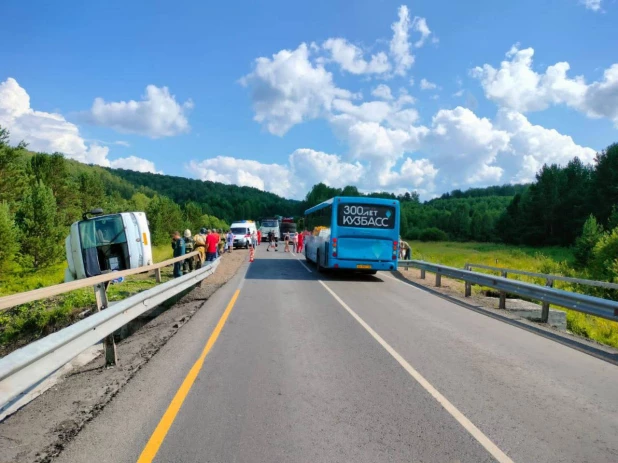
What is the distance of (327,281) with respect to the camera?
17.6 metres

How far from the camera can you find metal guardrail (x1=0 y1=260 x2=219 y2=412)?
358cm

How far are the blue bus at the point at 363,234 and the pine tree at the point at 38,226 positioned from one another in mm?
28018

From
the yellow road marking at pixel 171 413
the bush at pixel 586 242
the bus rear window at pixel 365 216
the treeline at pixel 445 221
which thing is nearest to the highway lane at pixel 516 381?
the yellow road marking at pixel 171 413

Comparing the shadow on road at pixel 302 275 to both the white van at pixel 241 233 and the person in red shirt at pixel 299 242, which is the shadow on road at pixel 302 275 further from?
the white van at pixel 241 233

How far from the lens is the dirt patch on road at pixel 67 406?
3848 millimetres

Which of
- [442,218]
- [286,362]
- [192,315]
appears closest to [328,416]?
[286,362]

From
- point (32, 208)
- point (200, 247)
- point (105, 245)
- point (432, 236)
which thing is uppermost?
point (32, 208)

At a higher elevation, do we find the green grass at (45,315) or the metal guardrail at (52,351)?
the metal guardrail at (52,351)

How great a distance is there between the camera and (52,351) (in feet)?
14.2

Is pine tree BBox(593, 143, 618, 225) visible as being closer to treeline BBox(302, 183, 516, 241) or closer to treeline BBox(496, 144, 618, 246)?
treeline BBox(496, 144, 618, 246)

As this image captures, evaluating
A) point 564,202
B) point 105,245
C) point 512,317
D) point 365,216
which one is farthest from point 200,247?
point 564,202

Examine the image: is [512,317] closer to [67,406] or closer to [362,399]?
[362,399]

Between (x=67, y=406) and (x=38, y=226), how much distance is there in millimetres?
37117

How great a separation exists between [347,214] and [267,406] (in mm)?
13701
